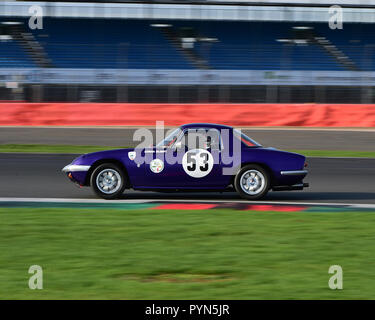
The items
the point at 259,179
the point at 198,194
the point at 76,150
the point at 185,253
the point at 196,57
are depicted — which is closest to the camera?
the point at 185,253

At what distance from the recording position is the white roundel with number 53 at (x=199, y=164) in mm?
10070

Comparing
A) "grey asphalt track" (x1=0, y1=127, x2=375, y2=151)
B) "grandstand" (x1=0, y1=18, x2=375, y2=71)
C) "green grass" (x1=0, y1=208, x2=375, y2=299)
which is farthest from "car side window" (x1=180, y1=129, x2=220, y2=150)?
"grandstand" (x1=0, y1=18, x2=375, y2=71)

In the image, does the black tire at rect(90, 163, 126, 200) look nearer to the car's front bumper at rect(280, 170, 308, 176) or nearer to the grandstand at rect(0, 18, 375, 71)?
the car's front bumper at rect(280, 170, 308, 176)

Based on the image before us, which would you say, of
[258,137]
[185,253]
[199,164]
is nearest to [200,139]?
[199,164]

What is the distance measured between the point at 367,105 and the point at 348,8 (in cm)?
1277

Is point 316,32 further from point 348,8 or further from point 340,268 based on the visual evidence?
point 340,268

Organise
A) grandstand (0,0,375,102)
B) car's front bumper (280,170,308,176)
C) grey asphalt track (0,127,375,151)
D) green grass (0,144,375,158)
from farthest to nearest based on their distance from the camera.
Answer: grandstand (0,0,375,102), grey asphalt track (0,127,375,151), green grass (0,144,375,158), car's front bumper (280,170,308,176)

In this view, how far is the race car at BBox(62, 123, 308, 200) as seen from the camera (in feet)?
33.0

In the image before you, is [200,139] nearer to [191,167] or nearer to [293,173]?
[191,167]

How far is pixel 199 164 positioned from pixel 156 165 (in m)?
0.64

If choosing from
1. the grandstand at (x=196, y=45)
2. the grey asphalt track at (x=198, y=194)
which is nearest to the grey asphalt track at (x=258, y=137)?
the grey asphalt track at (x=198, y=194)

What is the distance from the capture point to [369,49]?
3381 cm

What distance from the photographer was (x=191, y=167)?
10.1 meters

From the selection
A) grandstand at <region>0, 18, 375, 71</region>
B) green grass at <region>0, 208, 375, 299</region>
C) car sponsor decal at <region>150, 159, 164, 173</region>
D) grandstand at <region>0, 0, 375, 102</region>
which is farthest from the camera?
grandstand at <region>0, 18, 375, 71</region>
